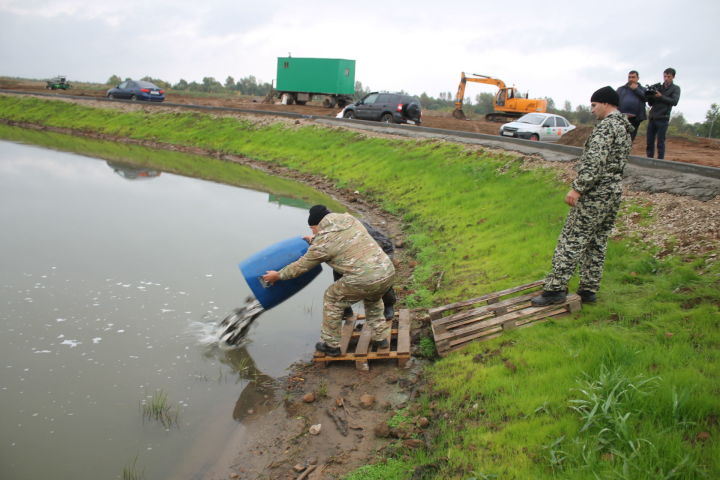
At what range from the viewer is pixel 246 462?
4.59 metres

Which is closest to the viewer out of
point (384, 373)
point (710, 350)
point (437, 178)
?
point (710, 350)

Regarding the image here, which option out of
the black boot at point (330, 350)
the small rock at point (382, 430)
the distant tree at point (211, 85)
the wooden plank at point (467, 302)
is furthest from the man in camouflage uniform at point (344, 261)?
the distant tree at point (211, 85)

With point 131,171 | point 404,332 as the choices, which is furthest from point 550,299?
point 131,171

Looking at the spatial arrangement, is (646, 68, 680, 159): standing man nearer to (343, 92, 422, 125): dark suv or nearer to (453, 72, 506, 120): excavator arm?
(343, 92, 422, 125): dark suv

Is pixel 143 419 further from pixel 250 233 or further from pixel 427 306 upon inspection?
pixel 250 233

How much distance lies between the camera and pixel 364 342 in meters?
6.12

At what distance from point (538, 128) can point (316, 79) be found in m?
18.7

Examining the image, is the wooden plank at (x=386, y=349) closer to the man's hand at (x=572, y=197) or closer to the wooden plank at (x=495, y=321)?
the wooden plank at (x=495, y=321)

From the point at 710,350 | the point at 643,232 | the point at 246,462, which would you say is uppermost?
the point at 643,232

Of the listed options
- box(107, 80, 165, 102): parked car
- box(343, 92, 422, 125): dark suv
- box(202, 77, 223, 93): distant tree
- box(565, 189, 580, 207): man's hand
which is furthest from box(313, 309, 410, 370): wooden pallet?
box(202, 77, 223, 93): distant tree

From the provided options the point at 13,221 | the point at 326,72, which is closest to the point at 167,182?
the point at 13,221

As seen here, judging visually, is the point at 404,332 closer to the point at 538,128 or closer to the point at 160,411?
the point at 160,411

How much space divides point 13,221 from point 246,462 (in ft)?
30.8

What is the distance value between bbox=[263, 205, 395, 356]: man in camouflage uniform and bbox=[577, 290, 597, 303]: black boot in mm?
2001
